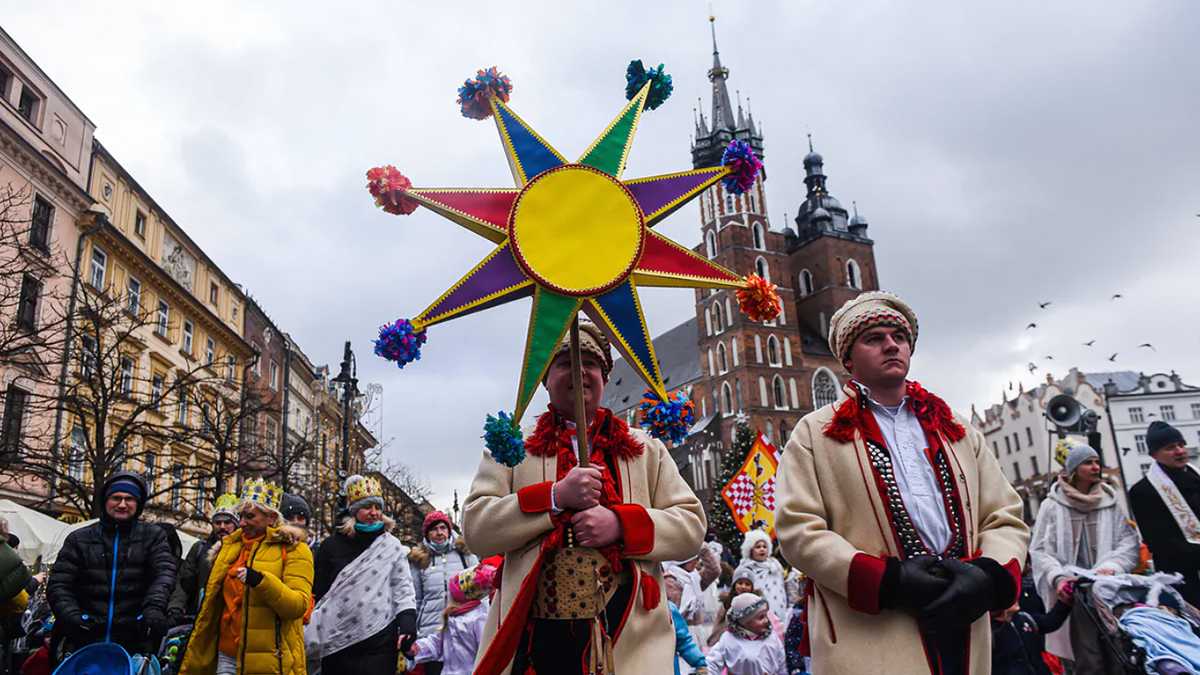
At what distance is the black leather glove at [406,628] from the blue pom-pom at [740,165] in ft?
15.7

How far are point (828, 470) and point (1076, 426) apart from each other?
48.9ft

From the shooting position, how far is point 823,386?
7594cm

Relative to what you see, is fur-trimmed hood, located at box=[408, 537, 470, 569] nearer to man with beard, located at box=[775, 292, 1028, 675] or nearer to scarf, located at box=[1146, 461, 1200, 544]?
man with beard, located at box=[775, 292, 1028, 675]

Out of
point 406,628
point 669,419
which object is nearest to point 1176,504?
point 669,419

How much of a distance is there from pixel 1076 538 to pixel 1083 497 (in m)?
0.29

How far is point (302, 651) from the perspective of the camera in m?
6.31

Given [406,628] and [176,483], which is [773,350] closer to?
[176,483]

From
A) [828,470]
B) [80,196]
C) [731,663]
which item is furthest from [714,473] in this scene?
[828,470]

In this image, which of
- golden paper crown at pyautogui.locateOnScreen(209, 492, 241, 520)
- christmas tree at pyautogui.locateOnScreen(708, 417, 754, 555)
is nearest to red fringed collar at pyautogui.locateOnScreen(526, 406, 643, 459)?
golden paper crown at pyautogui.locateOnScreen(209, 492, 241, 520)

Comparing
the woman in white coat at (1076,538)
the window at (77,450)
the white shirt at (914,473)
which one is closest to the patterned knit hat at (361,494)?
the white shirt at (914,473)

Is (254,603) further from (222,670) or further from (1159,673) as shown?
(1159,673)

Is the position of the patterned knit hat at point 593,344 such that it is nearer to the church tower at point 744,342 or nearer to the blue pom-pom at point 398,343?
the blue pom-pom at point 398,343

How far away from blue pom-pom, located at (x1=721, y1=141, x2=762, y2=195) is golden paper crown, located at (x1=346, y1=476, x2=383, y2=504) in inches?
186

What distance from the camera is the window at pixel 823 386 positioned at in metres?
75.0
